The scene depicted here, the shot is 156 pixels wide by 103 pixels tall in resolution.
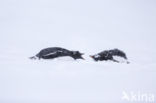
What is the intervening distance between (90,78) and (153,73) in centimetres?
330

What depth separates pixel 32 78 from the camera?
8.92 m

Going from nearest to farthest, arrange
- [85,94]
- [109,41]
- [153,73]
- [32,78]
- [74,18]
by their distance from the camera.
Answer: [85,94] < [32,78] < [153,73] < [109,41] < [74,18]

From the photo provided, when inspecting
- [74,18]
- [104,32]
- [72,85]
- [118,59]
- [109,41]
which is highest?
[74,18]

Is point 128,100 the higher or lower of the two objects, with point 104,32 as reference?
lower

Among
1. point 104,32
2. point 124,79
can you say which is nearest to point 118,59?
point 124,79

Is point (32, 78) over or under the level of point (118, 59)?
under

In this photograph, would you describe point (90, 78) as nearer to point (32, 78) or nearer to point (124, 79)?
point (124, 79)

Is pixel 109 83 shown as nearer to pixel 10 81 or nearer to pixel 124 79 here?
pixel 124 79

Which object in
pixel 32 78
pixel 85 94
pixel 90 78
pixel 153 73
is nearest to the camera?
pixel 85 94

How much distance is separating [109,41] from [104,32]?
154 inches

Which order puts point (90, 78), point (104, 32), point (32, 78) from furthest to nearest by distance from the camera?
point (104, 32) → point (90, 78) → point (32, 78)

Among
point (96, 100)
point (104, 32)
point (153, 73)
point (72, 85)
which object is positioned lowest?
point (96, 100)

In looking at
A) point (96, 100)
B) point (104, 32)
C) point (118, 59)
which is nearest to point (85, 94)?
point (96, 100)

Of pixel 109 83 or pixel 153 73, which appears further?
pixel 153 73
